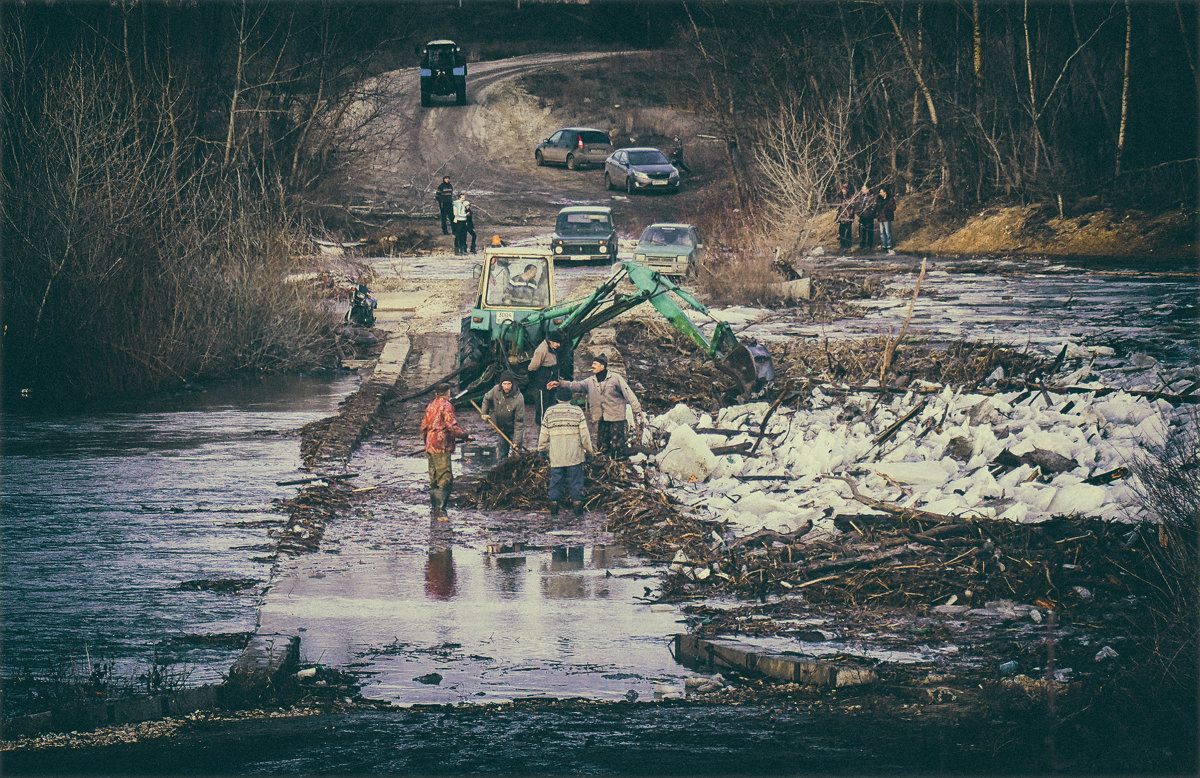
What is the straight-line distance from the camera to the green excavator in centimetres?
1802

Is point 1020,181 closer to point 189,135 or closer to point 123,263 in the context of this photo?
point 189,135

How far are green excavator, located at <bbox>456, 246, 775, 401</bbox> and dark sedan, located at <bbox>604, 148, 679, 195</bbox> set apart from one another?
940 inches

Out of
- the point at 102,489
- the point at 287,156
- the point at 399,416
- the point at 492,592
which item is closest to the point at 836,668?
the point at 492,592

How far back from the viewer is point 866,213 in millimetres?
36250

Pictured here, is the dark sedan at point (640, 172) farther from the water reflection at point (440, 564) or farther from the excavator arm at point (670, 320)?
the water reflection at point (440, 564)

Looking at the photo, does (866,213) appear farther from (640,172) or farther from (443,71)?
(443,71)

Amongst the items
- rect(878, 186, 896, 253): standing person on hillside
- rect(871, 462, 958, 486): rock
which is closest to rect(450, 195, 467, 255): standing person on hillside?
rect(878, 186, 896, 253): standing person on hillside

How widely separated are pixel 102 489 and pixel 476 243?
24.7 m

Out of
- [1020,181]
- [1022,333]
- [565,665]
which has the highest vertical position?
[1020,181]

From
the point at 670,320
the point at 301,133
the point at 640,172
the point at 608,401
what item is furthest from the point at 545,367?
the point at 640,172

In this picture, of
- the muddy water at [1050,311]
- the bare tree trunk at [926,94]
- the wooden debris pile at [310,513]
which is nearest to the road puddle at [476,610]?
the wooden debris pile at [310,513]

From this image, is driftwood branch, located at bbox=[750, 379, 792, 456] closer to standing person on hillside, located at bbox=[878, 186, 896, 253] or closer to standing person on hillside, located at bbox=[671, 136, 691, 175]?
standing person on hillside, located at bbox=[878, 186, 896, 253]

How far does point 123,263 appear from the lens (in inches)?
907

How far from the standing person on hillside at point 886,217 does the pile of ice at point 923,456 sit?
18.4 metres
